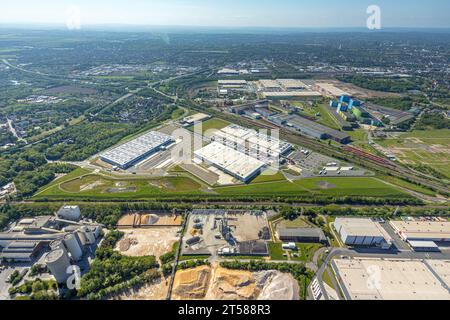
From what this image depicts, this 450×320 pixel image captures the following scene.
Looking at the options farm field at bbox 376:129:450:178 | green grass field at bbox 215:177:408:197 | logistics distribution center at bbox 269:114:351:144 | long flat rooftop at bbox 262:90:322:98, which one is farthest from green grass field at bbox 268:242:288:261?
long flat rooftop at bbox 262:90:322:98

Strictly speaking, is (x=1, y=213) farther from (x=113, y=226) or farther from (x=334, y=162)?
(x=334, y=162)

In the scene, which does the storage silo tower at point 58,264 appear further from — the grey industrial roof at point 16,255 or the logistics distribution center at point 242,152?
the logistics distribution center at point 242,152

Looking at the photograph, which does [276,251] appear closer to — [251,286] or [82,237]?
[251,286]

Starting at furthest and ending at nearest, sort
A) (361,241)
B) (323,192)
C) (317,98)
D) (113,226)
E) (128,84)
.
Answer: (128,84), (317,98), (323,192), (113,226), (361,241)

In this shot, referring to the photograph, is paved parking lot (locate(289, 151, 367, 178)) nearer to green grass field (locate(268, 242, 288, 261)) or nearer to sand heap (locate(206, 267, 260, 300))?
green grass field (locate(268, 242, 288, 261))

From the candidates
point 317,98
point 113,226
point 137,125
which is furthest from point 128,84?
point 113,226
